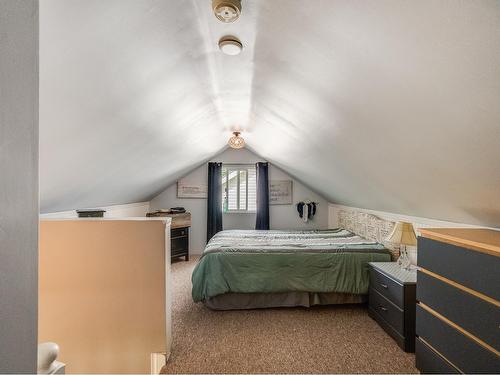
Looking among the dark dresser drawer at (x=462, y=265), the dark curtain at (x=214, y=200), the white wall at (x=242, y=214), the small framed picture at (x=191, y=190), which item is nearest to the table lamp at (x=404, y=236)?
the dark dresser drawer at (x=462, y=265)

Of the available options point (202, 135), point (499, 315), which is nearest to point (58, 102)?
point (202, 135)

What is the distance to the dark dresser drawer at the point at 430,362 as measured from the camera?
1541 millimetres

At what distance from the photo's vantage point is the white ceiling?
1.08 metres

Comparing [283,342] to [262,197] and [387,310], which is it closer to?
[387,310]

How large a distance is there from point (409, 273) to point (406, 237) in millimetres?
340

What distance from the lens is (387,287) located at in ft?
7.75

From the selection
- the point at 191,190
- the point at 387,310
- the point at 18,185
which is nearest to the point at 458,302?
the point at 387,310

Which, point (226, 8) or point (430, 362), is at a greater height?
point (226, 8)

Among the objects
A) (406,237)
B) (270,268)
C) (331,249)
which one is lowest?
(270,268)

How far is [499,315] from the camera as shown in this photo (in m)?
1.25

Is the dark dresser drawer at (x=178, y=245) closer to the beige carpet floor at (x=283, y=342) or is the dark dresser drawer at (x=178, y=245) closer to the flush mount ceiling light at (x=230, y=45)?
the beige carpet floor at (x=283, y=342)

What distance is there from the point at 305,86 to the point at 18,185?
181 cm

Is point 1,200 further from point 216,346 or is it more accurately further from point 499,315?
point 216,346

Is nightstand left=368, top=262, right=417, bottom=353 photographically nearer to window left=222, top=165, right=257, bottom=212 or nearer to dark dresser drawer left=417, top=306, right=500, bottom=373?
dark dresser drawer left=417, top=306, right=500, bottom=373
